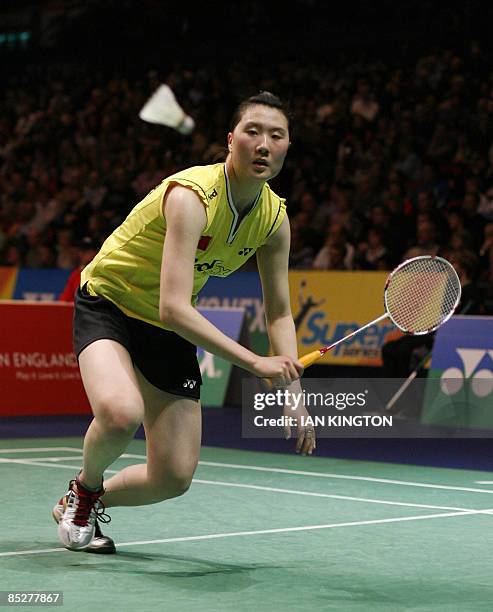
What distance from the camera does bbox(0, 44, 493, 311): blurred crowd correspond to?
42.7 ft

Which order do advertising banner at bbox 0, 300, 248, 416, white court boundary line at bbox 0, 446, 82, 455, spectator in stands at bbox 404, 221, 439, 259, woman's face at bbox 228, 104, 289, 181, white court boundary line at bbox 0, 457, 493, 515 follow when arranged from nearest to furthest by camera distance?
woman's face at bbox 228, 104, 289, 181, white court boundary line at bbox 0, 457, 493, 515, white court boundary line at bbox 0, 446, 82, 455, advertising banner at bbox 0, 300, 248, 416, spectator in stands at bbox 404, 221, 439, 259

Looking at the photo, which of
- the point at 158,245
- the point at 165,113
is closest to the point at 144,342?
the point at 158,245

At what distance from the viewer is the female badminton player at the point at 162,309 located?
468cm

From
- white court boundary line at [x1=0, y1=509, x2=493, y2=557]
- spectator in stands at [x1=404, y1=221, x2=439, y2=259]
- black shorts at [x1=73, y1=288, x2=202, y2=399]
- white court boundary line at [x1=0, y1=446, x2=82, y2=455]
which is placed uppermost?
spectator in stands at [x1=404, y1=221, x2=439, y2=259]

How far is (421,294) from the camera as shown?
246 inches

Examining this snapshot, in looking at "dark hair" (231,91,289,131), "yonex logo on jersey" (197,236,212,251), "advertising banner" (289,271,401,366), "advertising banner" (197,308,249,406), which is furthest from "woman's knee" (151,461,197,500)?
"advertising banner" (197,308,249,406)

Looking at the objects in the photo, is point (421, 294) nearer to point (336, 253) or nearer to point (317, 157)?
point (336, 253)

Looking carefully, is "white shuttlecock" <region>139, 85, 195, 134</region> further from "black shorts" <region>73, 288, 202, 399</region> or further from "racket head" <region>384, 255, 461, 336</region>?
"black shorts" <region>73, 288, 202, 399</region>

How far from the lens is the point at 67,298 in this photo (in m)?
12.6

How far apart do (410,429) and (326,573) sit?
6.08 m

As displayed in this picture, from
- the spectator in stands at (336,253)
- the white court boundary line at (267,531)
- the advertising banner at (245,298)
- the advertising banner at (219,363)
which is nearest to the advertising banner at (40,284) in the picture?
the advertising banner at (245,298)

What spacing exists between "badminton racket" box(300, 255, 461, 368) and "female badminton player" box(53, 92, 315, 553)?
38.3 inches

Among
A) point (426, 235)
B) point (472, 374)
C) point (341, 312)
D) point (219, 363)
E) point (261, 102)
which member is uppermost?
point (261, 102)

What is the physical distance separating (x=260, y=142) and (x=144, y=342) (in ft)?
3.11
